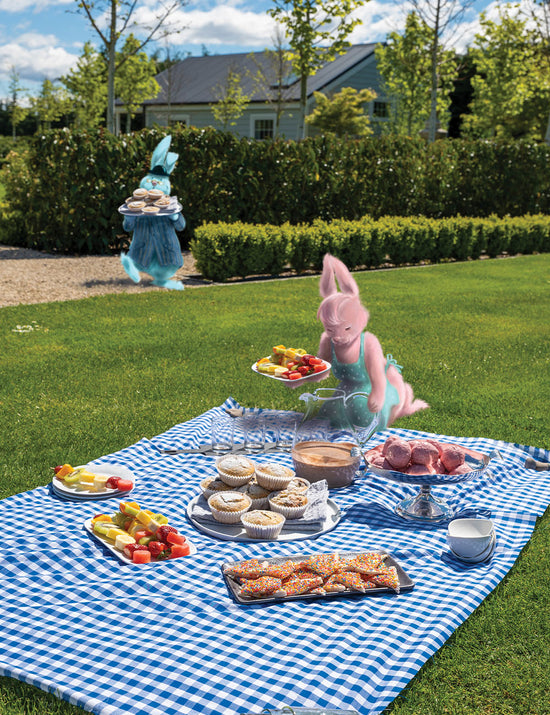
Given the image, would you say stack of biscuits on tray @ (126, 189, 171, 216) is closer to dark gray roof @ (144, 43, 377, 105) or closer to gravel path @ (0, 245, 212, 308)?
gravel path @ (0, 245, 212, 308)

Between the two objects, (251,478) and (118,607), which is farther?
(251,478)

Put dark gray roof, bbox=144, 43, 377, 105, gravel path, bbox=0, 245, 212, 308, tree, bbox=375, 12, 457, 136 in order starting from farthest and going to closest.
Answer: dark gray roof, bbox=144, 43, 377, 105
tree, bbox=375, 12, 457, 136
gravel path, bbox=0, 245, 212, 308

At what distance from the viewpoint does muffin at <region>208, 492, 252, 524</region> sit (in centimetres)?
448

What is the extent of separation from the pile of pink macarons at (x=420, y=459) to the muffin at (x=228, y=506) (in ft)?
2.87

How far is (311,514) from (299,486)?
0.19m

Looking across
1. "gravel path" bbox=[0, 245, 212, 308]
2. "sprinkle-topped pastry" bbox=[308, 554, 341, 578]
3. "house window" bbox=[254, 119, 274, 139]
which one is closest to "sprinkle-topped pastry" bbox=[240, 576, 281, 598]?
"sprinkle-topped pastry" bbox=[308, 554, 341, 578]

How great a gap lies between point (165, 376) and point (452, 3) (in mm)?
23132

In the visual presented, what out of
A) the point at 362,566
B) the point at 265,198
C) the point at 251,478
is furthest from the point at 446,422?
the point at 265,198

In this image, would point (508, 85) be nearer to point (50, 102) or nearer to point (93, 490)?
point (50, 102)

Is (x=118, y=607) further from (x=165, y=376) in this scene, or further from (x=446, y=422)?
(x=165, y=376)

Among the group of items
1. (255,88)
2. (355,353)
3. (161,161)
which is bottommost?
(355,353)

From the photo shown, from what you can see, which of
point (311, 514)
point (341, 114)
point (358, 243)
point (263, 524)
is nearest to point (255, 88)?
point (341, 114)

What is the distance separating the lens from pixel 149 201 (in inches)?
293

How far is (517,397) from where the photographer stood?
7.95 m
